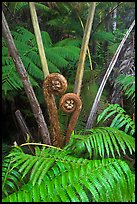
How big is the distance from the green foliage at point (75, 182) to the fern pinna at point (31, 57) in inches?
28.5

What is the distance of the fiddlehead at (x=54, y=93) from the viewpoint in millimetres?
1375

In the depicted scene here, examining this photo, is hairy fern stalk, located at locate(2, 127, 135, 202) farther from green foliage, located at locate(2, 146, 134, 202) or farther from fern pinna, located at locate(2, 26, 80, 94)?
fern pinna, located at locate(2, 26, 80, 94)

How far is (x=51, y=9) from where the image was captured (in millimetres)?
2484

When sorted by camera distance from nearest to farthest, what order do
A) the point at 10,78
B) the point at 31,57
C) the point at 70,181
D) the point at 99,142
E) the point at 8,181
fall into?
the point at 70,181 → the point at 8,181 → the point at 99,142 → the point at 10,78 → the point at 31,57

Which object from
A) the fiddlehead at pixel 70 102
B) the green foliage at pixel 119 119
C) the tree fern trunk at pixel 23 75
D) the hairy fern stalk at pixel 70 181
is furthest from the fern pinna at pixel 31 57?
the hairy fern stalk at pixel 70 181

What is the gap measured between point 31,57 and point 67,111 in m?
0.68

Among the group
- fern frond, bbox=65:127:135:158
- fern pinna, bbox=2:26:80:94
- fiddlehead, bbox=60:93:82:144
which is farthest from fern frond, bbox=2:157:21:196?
fern pinna, bbox=2:26:80:94

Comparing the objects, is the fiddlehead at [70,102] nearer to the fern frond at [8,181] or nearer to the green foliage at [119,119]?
the green foliage at [119,119]

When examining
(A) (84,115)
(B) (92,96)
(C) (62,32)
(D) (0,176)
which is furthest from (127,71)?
(D) (0,176)

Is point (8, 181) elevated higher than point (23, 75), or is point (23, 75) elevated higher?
Answer: point (23, 75)

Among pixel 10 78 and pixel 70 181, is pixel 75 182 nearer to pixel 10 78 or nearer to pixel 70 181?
pixel 70 181

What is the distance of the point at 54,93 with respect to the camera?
4.69 feet

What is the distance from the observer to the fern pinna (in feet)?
5.78

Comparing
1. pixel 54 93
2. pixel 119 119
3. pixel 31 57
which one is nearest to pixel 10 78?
pixel 31 57
